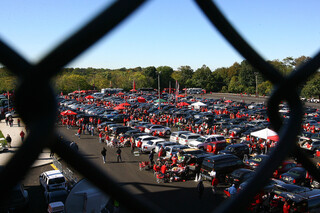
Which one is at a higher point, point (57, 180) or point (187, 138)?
point (187, 138)

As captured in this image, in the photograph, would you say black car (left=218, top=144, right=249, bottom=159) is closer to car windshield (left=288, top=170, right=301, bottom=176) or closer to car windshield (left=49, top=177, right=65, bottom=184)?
car windshield (left=288, top=170, right=301, bottom=176)

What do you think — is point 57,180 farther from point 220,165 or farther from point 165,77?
point 165,77

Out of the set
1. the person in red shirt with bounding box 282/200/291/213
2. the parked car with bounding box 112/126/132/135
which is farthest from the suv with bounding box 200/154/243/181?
the parked car with bounding box 112/126/132/135

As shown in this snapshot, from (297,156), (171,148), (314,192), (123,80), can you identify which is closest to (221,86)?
(123,80)

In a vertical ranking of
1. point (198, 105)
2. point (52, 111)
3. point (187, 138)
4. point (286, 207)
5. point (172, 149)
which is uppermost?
point (52, 111)

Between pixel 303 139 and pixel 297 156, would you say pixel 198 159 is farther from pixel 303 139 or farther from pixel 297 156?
pixel 297 156

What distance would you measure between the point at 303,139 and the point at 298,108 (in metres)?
20.4

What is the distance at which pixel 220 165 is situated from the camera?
44.2 feet

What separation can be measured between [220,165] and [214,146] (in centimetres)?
476

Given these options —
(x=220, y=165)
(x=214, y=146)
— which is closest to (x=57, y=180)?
(x=220, y=165)

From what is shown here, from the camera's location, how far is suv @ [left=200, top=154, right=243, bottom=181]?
13356 mm

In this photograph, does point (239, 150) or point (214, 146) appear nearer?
point (239, 150)

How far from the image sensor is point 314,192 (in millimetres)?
9977

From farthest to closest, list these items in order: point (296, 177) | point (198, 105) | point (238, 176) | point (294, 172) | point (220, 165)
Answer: point (198, 105)
point (220, 165)
point (294, 172)
point (296, 177)
point (238, 176)
